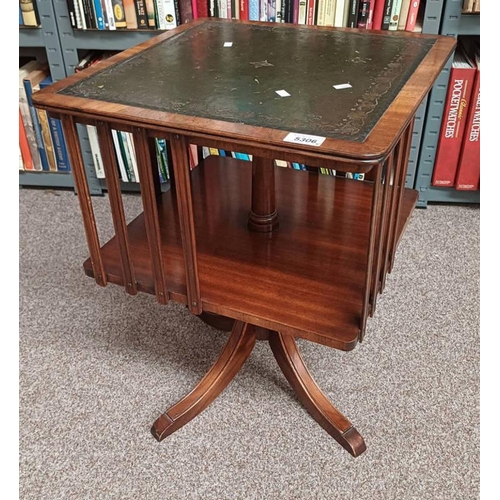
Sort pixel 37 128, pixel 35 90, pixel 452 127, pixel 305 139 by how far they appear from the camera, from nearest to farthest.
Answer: pixel 305 139 → pixel 452 127 → pixel 35 90 → pixel 37 128

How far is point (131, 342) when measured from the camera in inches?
62.2

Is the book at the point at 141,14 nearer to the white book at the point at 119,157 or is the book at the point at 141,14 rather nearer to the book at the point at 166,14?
the book at the point at 166,14

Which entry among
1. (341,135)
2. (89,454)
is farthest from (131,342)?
(341,135)

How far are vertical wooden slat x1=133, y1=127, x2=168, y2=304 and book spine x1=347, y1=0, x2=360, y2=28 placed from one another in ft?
3.43

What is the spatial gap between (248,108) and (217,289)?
0.37m

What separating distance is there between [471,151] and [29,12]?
1558mm

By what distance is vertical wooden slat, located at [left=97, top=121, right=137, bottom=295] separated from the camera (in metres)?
1.01

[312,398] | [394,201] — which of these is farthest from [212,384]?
[394,201]

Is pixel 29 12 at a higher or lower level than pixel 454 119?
higher

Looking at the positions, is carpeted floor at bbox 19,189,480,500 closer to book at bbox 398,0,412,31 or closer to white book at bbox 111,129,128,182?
white book at bbox 111,129,128,182

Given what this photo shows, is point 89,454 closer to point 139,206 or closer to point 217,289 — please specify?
point 217,289

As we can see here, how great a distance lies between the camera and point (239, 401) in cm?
140

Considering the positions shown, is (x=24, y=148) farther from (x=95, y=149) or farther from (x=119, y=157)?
(x=119, y=157)

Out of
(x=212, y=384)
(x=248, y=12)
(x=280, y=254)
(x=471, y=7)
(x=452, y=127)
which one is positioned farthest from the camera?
(x=452, y=127)
